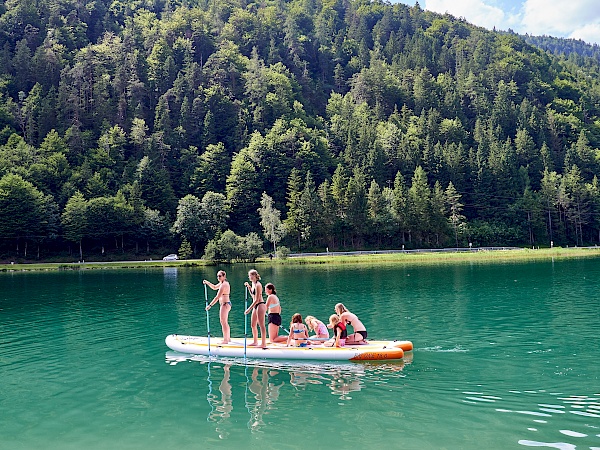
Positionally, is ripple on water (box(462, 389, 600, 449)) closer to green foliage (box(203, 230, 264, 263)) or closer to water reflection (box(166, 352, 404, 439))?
water reflection (box(166, 352, 404, 439))

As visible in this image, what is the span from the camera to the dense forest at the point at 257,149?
4616 inches

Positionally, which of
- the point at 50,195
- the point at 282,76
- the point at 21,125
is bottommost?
the point at 50,195

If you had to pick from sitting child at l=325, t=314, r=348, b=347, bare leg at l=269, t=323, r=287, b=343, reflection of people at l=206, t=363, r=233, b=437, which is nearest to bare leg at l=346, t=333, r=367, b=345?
sitting child at l=325, t=314, r=348, b=347

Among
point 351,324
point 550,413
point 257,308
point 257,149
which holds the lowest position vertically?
point 550,413

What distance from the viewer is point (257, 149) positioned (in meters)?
140

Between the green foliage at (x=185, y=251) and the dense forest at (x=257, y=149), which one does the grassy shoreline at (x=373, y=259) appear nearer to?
the green foliage at (x=185, y=251)

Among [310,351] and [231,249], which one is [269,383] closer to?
[310,351]

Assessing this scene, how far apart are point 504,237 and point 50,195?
9965 centimetres

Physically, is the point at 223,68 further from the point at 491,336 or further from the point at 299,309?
the point at 491,336

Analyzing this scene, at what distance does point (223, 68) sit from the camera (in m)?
177

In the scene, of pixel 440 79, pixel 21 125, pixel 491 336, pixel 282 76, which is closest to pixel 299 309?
pixel 491 336

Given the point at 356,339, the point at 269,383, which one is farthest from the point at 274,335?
the point at 269,383

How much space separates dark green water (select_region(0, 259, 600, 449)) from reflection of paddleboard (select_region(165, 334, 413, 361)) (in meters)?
0.48

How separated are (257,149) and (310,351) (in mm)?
121257
